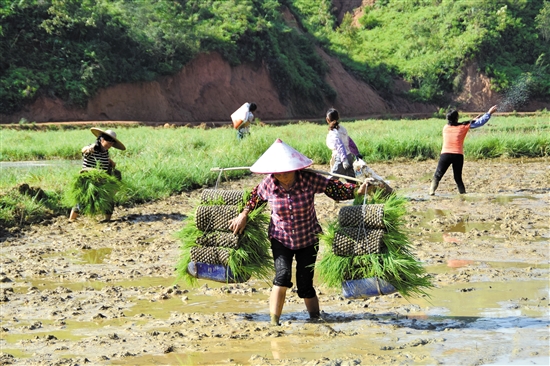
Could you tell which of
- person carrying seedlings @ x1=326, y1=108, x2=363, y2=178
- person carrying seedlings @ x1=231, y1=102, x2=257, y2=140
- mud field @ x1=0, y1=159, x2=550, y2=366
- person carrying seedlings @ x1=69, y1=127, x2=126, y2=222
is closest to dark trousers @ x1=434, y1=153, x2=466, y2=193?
person carrying seedlings @ x1=326, y1=108, x2=363, y2=178

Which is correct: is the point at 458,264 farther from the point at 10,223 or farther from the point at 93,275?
the point at 10,223

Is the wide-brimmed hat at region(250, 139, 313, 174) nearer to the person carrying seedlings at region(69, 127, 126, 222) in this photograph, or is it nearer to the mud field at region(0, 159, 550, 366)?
the mud field at region(0, 159, 550, 366)

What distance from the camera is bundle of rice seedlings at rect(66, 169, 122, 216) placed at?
1059cm

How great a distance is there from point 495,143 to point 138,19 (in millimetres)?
23995

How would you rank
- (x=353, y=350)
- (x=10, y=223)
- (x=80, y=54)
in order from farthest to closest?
(x=80, y=54)
(x=10, y=223)
(x=353, y=350)

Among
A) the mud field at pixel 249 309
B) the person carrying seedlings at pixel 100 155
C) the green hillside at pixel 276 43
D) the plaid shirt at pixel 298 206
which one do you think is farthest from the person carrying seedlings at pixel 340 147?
the green hillside at pixel 276 43

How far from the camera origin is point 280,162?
18.8ft

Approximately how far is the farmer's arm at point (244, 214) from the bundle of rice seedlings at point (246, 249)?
51 millimetres

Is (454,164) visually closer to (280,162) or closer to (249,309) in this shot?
(249,309)

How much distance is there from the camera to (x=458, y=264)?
772 centimetres

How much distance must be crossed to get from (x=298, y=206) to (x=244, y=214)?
1.62ft

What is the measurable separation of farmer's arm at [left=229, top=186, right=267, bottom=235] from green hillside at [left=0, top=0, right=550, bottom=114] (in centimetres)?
2808

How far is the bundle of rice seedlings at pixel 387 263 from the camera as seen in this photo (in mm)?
5676

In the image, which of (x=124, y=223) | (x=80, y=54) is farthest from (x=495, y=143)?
(x=80, y=54)
